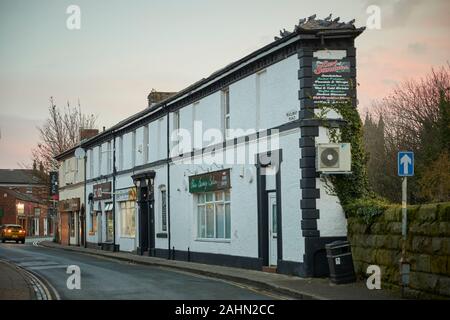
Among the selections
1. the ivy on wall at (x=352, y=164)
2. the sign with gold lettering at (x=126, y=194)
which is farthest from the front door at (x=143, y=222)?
the ivy on wall at (x=352, y=164)

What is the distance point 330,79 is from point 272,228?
5.23 m

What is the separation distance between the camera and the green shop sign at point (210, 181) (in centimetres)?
2420

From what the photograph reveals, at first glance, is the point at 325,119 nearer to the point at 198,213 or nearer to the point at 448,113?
the point at 198,213

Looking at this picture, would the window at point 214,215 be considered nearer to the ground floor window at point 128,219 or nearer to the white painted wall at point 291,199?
the white painted wall at point 291,199

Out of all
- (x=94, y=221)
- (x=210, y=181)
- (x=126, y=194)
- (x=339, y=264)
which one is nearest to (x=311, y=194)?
(x=339, y=264)

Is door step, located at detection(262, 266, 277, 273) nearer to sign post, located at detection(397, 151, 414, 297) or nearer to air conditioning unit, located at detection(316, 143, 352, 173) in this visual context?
air conditioning unit, located at detection(316, 143, 352, 173)

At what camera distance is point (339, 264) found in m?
17.0

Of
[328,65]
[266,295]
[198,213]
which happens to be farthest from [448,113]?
[266,295]

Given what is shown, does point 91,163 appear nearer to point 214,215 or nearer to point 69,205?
point 69,205

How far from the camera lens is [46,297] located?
15273 millimetres

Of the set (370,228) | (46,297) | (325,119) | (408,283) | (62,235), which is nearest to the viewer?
(408,283)

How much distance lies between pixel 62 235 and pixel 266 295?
41406 mm

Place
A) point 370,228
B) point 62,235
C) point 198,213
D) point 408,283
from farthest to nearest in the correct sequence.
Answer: point 62,235
point 198,213
point 370,228
point 408,283

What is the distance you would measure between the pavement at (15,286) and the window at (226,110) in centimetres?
868
